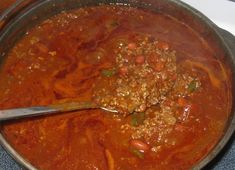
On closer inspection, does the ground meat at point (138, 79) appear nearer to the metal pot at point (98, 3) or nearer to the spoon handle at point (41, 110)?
the spoon handle at point (41, 110)

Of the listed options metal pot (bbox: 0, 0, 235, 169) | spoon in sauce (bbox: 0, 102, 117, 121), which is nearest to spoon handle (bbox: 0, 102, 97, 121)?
spoon in sauce (bbox: 0, 102, 117, 121)

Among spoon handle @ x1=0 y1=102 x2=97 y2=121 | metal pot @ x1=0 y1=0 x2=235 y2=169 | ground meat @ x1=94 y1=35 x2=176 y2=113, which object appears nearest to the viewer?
spoon handle @ x1=0 y1=102 x2=97 y2=121

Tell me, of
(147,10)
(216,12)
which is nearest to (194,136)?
(147,10)

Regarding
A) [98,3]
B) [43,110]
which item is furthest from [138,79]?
[98,3]

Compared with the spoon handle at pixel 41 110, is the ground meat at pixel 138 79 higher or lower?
higher

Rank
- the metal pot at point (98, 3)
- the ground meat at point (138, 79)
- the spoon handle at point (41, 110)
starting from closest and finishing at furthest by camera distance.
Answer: the spoon handle at point (41, 110) < the ground meat at point (138, 79) < the metal pot at point (98, 3)

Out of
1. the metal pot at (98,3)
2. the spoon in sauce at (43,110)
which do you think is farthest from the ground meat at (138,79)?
the metal pot at (98,3)

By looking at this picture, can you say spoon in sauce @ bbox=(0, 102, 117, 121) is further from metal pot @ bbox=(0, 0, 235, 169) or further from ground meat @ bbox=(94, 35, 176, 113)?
metal pot @ bbox=(0, 0, 235, 169)
